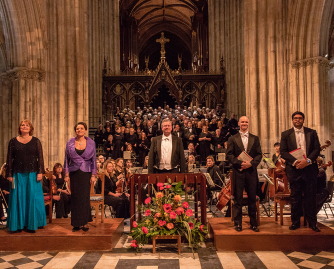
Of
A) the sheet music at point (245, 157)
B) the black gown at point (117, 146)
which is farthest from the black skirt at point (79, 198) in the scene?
the black gown at point (117, 146)

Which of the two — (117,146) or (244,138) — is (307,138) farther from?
(117,146)

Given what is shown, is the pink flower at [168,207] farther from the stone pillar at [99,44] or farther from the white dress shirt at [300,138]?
the stone pillar at [99,44]

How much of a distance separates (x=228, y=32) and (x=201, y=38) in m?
5.11

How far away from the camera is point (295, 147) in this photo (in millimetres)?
4891

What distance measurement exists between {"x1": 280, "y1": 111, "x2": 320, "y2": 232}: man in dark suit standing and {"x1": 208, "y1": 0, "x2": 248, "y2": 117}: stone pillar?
1270cm

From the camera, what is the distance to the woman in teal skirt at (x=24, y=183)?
479cm

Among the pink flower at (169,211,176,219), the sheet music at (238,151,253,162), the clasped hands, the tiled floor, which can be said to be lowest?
the tiled floor

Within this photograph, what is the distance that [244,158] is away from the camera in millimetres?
4637

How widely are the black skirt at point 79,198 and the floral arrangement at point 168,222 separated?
70 cm

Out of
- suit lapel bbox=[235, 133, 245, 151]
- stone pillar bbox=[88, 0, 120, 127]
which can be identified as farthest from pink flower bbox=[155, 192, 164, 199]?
stone pillar bbox=[88, 0, 120, 127]

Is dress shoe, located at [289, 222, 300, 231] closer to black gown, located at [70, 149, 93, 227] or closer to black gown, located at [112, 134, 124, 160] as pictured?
black gown, located at [70, 149, 93, 227]

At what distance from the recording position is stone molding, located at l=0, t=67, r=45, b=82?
1078cm

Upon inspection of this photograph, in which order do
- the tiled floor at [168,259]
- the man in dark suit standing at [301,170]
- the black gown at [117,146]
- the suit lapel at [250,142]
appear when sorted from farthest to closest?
1. the black gown at [117,146]
2. the suit lapel at [250,142]
3. the man in dark suit standing at [301,170]
4. the tiled floor at [168,259]

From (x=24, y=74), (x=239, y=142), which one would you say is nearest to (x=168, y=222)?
(x=239, y=142)
